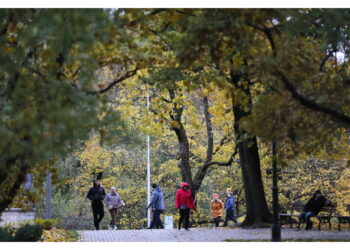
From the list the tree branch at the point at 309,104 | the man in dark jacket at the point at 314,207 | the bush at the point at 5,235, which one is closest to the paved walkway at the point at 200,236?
the man in dark jacket at the point at 314,207

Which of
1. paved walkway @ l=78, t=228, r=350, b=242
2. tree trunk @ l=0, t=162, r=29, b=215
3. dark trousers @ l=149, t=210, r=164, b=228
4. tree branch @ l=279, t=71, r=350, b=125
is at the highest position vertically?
tree branch @ l=279, t=71, r=350, b=125

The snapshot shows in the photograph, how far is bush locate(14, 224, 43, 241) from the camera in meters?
14.4

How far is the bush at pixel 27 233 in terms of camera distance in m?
14.4

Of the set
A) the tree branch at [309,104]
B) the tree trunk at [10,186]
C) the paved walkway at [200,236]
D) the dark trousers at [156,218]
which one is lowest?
the paved walkway at [200,236]

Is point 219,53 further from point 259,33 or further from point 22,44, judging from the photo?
point 22,44

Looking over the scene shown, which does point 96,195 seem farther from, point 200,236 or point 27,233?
point 27,233

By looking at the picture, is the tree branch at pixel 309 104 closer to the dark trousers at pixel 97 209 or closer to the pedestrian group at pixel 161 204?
the pedestrian group at pixel 161 204

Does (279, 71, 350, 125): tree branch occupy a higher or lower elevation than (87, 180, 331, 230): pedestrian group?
higher

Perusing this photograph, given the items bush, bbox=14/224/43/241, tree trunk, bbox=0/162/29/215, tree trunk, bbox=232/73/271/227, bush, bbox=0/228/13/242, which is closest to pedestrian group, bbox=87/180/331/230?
tree trunk, bbox=232/73/271/227

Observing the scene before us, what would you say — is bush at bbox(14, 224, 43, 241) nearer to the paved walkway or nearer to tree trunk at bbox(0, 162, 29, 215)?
tree trunk at bbox(0, 162, 29, 215)

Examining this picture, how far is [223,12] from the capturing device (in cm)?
1258

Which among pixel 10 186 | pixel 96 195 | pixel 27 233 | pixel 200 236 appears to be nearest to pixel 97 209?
pixel 96 195

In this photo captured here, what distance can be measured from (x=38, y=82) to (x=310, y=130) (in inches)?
247

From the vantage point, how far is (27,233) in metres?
14.6
